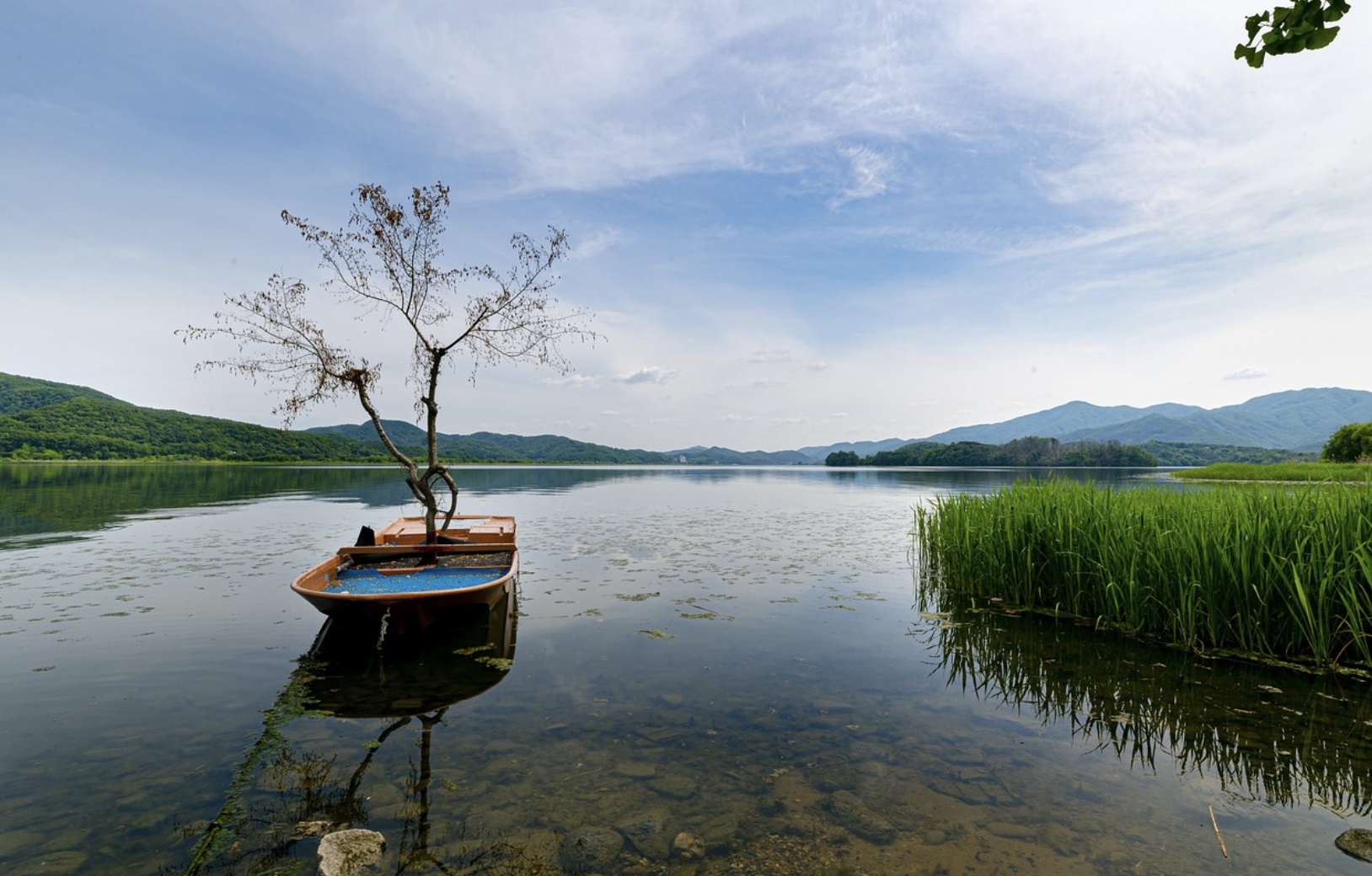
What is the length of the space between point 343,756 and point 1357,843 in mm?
8667

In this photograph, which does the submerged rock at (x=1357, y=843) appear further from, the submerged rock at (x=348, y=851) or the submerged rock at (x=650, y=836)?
the submerged rock at (x=348, y=851)

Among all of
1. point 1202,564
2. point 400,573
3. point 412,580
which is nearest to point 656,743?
point 412,580

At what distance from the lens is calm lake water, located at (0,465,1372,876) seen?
4.53 metres

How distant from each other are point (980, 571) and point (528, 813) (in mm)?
11462

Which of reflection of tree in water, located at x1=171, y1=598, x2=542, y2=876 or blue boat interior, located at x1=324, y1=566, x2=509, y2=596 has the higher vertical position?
blue boat interior, located at x1=324, y1=566, x2=509, y2=596

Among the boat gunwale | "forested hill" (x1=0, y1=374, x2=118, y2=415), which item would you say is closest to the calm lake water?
the boat gunwale

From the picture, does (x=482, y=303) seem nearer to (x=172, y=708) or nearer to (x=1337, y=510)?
(x=172, y=708)

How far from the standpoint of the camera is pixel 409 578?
444 inches

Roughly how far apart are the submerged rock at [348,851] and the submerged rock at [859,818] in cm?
362

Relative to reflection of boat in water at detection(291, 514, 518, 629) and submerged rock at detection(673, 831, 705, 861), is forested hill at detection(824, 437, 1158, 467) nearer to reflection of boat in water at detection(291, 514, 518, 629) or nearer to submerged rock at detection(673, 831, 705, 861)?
reflection of boat in water at detection(291, 514, 518, 629)

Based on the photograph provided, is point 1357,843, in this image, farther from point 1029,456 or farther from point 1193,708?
point 1029,456

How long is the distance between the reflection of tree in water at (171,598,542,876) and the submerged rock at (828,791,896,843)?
8.15 ft

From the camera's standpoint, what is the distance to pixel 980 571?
43.5 ft

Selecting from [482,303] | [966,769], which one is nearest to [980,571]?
[966,769]
